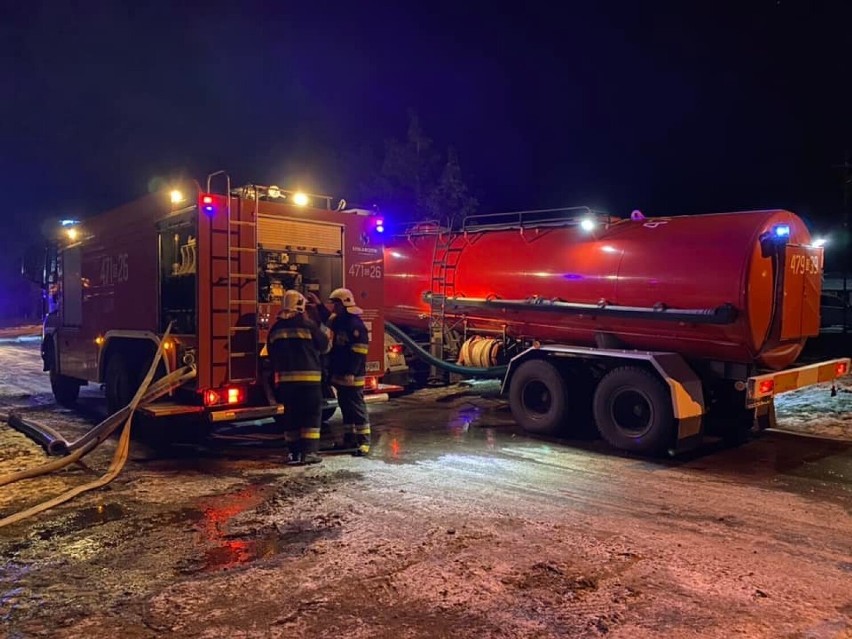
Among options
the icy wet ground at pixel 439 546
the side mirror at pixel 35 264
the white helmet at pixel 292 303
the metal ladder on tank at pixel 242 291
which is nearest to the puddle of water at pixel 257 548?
the icy wet ground at pixel 439 546

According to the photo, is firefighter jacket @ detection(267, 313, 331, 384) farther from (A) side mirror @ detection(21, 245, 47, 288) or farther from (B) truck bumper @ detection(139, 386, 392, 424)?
(A) side mirror @ detection(21, 245, 47, 288)

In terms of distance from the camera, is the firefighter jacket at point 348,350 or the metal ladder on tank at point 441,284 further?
the metal ladder on tank at point 441,284

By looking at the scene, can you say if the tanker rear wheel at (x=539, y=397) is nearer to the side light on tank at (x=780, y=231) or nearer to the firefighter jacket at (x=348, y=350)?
the firefighter jacket at (x=348, y=350)

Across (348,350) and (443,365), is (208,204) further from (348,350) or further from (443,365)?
(443,365)

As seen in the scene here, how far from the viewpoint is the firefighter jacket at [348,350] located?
750cm

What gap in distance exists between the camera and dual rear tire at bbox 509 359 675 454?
7445mm

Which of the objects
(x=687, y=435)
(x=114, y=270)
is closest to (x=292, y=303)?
(x=114, y=270)

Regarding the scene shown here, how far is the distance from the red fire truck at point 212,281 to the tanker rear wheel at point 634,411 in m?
2.69

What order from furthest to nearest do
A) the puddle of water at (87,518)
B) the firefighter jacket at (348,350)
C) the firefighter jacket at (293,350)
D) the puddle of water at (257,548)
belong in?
the firefighter jacket at (348,350), the firefighter jacket at (293,350), the puddle of water at (87,518), the puddle of water at (257,548)

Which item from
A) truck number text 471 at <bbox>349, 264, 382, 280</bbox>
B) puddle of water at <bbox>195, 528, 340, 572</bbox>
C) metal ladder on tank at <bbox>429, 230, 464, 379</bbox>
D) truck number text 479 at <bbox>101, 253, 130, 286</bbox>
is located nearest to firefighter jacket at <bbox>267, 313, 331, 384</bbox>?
truck number text 471 at <bbox>349, 264, 382, 280</bbox>

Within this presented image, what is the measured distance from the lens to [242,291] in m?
7.40

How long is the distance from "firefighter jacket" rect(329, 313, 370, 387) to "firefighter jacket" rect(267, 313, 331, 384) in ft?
1.66

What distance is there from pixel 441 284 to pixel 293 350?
14.0ft

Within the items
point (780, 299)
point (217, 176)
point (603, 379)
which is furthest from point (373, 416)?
point (780, 299)
